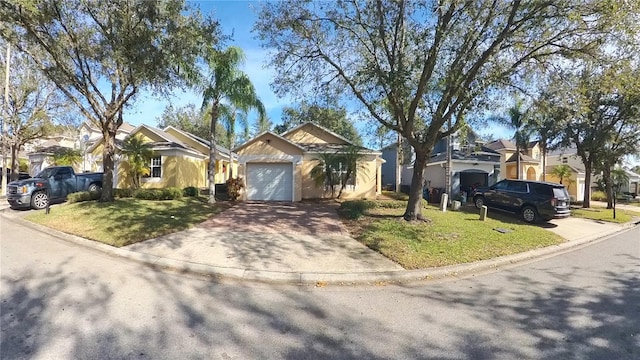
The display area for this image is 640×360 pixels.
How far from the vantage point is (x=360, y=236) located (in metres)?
8.92

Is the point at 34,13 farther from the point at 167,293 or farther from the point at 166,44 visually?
the point at 167,293

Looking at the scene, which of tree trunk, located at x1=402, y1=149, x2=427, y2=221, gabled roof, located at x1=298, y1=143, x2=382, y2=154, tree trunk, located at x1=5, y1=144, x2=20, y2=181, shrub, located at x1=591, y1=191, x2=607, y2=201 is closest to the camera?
tree trunk, located at x1=402, y1=149, x2=427, y2=221

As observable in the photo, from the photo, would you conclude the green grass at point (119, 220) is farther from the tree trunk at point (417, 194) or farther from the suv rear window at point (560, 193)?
the suv rear window at point (560, 193)

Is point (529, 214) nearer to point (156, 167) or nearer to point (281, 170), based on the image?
point (281, 170)

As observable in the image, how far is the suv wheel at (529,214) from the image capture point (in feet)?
44.2

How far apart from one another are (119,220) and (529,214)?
1566cm

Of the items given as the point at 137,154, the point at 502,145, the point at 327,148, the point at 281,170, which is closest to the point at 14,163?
the point at 137,154

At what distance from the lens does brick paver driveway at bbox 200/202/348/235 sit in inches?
382

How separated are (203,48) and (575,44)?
1229 cm

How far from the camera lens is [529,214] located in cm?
1367

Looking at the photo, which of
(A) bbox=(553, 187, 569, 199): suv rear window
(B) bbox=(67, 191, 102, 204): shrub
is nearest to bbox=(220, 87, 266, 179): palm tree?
(B) bbox=(67, 191, 102, 204): shrub

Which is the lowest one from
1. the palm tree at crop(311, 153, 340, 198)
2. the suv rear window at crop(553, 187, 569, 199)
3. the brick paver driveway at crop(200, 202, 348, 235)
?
the brick paver driveway at crop(200, 202, 348, 235)

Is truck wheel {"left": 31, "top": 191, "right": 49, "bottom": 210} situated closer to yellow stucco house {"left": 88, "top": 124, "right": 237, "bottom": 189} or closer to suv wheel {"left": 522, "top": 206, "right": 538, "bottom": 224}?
yellow stucco house {"left": 88, "top": 124, "right": 237, "bottom": 189}

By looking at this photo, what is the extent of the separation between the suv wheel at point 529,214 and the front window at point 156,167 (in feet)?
66.6
